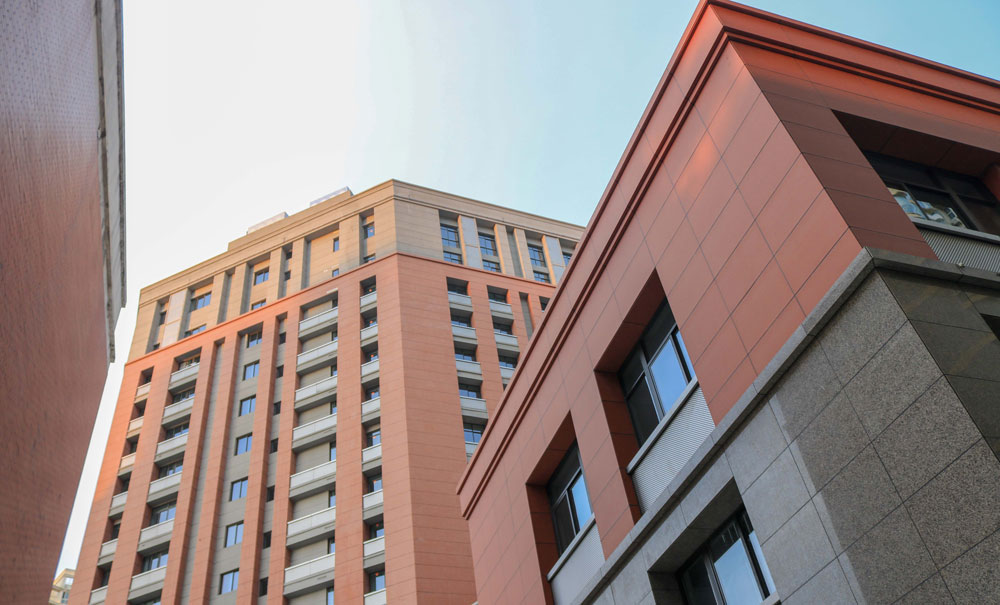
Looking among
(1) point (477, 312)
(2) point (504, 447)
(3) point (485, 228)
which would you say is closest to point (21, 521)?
(2) point (504, 447)

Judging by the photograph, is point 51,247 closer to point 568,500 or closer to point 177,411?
point 568,500

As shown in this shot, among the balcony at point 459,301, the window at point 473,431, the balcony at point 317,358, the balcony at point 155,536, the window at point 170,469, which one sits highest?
the balcony at point 459,301

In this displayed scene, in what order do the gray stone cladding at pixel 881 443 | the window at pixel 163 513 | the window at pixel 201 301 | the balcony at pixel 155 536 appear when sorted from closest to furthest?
the gray stone cladding at pixel 881 443 → the balcony at pixel 155 536 → the window at pixel 163 513 → the window at pixel 201 301

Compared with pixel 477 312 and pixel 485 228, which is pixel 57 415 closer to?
pixel 477 312

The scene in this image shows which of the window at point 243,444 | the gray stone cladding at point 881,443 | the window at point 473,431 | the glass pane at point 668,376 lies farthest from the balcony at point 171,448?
the gray stone cladding at point 881,443

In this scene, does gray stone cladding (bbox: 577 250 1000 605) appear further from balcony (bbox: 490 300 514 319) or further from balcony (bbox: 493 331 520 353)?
balcony (bbox: 490 300 514 319)

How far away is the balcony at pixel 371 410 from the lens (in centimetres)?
4256

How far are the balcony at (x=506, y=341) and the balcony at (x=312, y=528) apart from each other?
47.0 ft

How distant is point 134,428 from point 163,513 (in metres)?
7.91

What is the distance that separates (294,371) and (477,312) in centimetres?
1179

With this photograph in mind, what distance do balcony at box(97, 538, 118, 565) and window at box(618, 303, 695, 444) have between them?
38990 millimetres

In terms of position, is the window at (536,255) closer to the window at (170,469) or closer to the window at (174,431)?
the window at (174,431)

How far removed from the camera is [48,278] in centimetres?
1459

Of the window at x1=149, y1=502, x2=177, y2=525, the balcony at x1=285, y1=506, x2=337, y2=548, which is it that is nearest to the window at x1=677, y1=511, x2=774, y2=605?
the balcony at x1=285, y1=506, x2=337, y2=548
